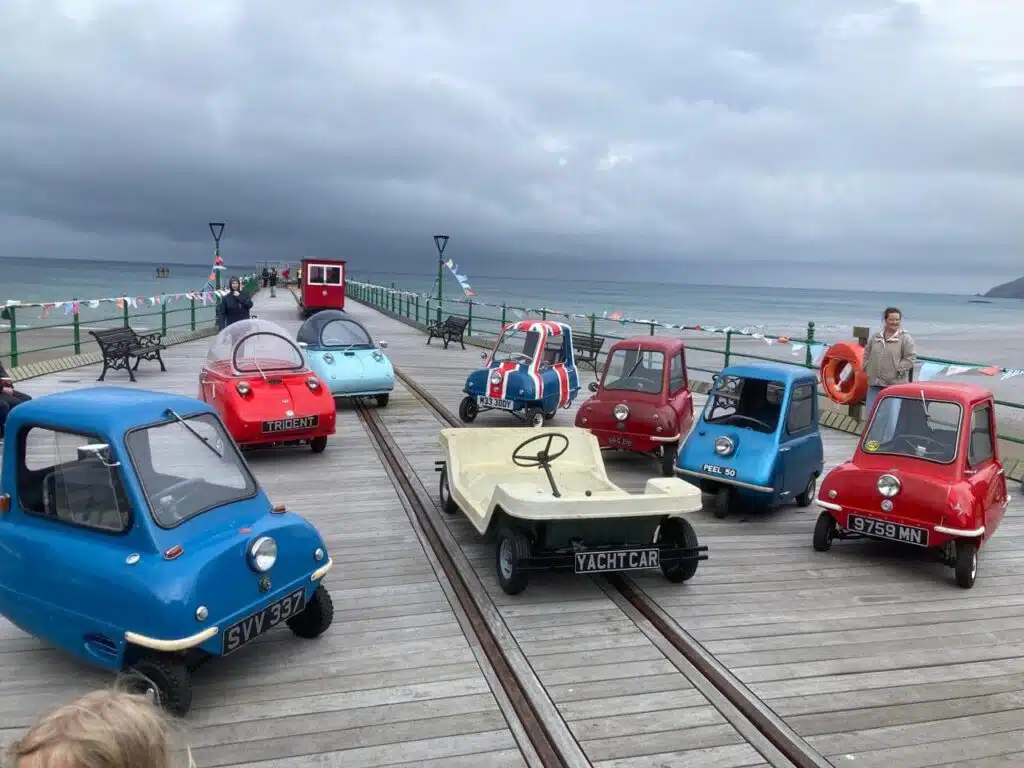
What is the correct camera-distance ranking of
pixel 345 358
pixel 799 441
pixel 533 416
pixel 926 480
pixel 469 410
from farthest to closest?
pixel 345 358
pixel 469 410
pixel 533 416
pixel 799 441
pixel 926 480

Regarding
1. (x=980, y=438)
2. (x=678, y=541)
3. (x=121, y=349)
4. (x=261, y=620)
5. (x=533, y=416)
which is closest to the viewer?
(x=261, y=620)

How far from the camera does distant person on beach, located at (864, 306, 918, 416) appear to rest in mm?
9383

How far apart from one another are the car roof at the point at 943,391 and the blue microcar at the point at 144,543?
503cm

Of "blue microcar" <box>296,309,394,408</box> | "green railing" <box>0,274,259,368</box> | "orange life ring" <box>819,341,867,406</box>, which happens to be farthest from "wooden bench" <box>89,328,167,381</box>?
"orange life ring" <box>819,341,867,406</box>

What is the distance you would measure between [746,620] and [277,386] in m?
6.17

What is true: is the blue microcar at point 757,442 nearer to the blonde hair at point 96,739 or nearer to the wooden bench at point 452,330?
the blonde hair at point 96,739

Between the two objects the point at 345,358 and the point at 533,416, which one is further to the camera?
the point at 345,358

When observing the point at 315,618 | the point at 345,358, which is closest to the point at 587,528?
the point at 315,618

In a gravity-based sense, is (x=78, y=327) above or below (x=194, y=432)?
below

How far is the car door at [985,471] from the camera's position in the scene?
242 inches

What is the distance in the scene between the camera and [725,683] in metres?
4.42

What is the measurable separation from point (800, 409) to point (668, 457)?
1.72 meters

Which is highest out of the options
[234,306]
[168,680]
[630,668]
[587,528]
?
[234,306]

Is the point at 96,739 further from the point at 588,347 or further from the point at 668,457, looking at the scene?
the point at 588,347
